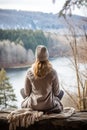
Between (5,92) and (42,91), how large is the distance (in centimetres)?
88

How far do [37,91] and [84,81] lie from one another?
83 cm

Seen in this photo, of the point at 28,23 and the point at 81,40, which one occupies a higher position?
the point at 28,23

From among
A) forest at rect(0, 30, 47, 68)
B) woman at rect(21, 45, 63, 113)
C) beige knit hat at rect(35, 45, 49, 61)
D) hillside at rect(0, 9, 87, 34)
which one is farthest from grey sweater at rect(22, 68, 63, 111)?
hillside at rect(0, 9, 87, 34)

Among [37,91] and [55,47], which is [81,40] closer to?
[55,47]

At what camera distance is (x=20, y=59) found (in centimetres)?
363

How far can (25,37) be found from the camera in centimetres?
361

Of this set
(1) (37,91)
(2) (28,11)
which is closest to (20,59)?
(2) (28,11)

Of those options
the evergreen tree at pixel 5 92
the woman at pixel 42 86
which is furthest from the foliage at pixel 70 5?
the evergreen tree at pixel 5 92

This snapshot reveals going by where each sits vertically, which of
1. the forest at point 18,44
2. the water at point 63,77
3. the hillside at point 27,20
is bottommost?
the water at point 63,77

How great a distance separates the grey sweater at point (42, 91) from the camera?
283cm

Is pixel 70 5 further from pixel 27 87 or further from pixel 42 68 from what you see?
pixel 27 87

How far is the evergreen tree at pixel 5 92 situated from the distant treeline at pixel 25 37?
0.43 metres

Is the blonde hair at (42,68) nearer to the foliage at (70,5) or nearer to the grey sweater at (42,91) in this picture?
the grey sweater at (42,91)

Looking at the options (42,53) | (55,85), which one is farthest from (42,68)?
(55,85)
